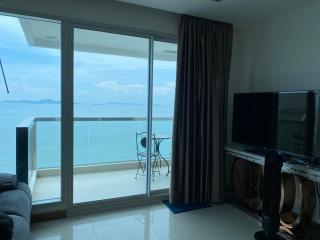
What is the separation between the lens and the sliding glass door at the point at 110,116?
366 cm

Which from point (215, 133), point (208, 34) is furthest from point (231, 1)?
point (215, 133)

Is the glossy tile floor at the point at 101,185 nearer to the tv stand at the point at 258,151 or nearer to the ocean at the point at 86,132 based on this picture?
the ocean at the point at 86,132

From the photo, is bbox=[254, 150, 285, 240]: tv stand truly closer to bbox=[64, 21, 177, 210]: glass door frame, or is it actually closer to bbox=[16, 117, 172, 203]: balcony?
bbox=[64, 21, 177, 210]: glass door frame

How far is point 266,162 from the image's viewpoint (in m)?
2.54

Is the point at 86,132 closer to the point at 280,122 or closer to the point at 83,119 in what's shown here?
the point at 83,119

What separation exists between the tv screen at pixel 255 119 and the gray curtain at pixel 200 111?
250mm

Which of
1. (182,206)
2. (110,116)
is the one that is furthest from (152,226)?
(110,116)

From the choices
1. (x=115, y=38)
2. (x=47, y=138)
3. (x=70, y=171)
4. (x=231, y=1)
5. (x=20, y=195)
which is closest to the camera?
(x=20, y=195)

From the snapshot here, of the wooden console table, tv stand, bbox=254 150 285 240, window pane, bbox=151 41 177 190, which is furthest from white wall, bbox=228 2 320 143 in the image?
tv stand, bbox=254 150 285 240

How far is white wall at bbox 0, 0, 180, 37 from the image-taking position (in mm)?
2670

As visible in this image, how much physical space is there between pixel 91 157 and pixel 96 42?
191cm

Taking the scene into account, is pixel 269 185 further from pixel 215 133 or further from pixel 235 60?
pixel 235 60

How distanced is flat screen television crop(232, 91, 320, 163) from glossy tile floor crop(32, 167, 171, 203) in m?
1.47

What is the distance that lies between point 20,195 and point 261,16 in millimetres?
3368
